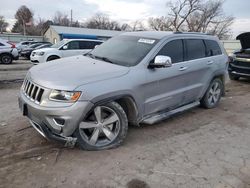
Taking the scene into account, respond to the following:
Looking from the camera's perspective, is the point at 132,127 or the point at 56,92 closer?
the point at 56,92

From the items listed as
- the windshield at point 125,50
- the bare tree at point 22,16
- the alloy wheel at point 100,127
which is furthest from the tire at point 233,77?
the bare tree at point 22,16

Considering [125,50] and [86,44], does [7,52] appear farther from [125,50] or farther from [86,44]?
[125,50]

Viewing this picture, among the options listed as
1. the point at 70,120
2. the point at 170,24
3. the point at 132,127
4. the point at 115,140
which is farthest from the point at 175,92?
the point at 170,24

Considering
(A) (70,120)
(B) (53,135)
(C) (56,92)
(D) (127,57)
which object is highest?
(D) (127,57)

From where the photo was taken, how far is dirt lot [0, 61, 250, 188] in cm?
319

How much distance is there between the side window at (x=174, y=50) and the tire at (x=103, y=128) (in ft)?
4.66

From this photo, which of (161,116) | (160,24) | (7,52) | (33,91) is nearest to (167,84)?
(161,116)

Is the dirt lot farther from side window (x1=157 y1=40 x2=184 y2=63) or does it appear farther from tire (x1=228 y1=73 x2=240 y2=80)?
tire (x1=228 y1=73 x2=240 y2=80)

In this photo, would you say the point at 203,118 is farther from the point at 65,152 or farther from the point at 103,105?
the point at 65,152

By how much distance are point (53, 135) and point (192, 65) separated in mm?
3111

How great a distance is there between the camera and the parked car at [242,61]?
9.43m

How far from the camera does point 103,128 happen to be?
12.7ft

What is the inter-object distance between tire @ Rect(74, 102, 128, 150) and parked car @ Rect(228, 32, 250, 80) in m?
7.04

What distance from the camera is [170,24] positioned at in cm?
6153
